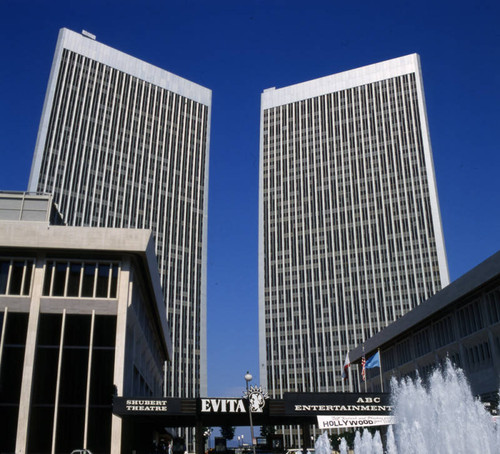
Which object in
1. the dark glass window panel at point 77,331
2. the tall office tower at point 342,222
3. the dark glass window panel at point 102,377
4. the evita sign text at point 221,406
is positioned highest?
the tall office tower at point 342,222

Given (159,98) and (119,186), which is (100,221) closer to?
(119,186)

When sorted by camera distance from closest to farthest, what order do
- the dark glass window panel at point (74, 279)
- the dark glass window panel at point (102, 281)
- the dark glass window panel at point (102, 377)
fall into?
the dark glass window panel at point (102, 377), the dark glass window panel at point (74, 279), the dark glass window panel at point (102, 281)

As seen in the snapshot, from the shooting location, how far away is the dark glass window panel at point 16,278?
4701 cm

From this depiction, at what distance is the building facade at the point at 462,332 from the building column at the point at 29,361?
3932 cm

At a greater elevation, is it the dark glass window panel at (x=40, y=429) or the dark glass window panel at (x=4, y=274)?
the dark glass window panel at (x=4, y=274)

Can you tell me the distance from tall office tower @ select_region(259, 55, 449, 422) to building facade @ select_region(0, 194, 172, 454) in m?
95.9

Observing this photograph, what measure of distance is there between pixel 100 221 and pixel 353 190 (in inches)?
2562

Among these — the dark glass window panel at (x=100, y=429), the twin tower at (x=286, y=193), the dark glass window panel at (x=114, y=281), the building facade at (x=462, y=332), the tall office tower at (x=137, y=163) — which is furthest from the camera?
the twin tower at (x=286, y=193)

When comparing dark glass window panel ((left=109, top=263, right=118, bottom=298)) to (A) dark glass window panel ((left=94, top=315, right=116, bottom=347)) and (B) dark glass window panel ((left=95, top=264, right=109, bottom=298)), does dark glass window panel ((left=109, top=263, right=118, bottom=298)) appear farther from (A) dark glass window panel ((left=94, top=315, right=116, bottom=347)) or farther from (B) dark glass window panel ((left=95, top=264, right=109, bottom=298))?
(A) dark glass window panel ((left=94, top=315, right=116, bottom=347))

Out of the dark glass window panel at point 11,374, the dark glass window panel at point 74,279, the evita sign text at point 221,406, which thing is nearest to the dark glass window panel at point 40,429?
the dark glass window panel at point 11,374

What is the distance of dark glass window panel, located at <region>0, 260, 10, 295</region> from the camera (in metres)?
46.9

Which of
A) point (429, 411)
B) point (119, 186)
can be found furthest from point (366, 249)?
point (429, 411)

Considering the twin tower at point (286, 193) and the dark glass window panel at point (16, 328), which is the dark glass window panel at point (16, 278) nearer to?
the dark glass window panel at point (16, 328)

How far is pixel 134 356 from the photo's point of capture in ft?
176
